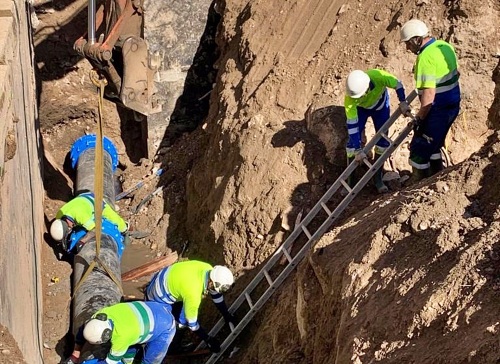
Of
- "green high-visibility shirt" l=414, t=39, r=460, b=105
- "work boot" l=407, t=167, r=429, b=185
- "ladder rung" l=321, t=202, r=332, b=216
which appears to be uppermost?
"green high-visibility shirt" l=414, t=39, r=460, b=105

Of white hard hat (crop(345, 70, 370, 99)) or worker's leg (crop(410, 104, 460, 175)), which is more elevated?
white hard hat (crop(345, 70, 370, 99))

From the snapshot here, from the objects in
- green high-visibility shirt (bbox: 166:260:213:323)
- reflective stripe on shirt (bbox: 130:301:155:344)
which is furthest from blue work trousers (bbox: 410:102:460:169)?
reflective stripe on shirt (bbox: 130:301:155:344)

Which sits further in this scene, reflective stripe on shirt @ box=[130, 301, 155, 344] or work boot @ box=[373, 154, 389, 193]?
work boot @ box=[373, 154, 389, 193]

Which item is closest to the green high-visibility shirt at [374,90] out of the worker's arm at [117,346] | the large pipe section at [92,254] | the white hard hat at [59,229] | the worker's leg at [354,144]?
the worker's leg at [354,144]

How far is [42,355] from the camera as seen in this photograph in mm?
9719

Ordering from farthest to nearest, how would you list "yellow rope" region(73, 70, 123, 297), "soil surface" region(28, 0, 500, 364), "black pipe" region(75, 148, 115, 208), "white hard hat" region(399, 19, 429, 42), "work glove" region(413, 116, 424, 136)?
1. "black pipe" region(75, 148, 115, 208)
2. "yellow rope" region(73, 70, 123, 297)
3. "work glove" region(413, 116, 424, 136)
4. "white hard hat" region(399, 19, 429, 42)
5. "soil surface" region(28, 0, 500, 364)

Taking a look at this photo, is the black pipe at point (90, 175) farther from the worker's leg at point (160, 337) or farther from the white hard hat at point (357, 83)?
the white hard hat at point (357, 83)

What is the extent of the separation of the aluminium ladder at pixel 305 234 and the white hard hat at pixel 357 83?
423mm

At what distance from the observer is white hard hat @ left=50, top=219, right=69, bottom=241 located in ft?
36.7

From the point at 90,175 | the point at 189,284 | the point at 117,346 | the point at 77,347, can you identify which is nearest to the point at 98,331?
the point at 117,346

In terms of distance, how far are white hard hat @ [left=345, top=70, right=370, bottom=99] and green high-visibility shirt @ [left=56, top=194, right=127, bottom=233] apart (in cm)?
441

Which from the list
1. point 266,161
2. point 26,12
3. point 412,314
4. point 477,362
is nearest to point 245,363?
point 266,161

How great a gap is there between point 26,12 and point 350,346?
28.1 feet

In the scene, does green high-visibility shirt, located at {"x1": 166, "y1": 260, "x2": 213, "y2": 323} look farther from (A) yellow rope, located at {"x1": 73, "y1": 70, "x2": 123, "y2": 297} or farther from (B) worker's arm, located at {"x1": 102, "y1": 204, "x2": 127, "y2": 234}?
(B) worker's arm, located at {"x1": 102, "y1": 204, "x2": 127, "y2": 234}
